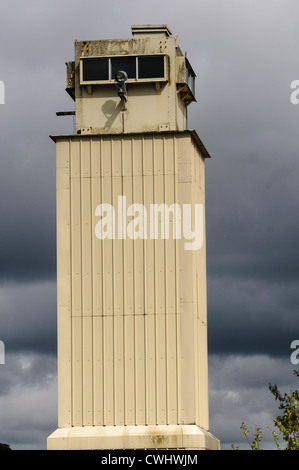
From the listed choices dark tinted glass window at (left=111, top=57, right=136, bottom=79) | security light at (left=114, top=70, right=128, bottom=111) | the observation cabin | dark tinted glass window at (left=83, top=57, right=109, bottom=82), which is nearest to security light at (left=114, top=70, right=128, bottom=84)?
security light at (left=114, top=70, right=128, bottom=111)

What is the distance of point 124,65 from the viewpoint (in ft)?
193

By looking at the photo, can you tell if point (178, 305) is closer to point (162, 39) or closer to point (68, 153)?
point (68, 153)

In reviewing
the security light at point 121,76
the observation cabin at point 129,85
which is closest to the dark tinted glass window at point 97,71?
the observation cabin at point 129,85

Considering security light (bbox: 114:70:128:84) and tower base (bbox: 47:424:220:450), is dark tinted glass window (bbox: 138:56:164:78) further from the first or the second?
tower base (bbox: 47:424:220:450)

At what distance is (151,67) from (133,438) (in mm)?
15628

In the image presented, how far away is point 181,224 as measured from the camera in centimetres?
5703

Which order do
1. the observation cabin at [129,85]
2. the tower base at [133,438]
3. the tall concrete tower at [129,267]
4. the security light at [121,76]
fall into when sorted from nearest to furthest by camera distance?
the tower base at [133,438], the tall concrete tower at [129,267], the security light at [121,76], the observation cabin at [129,85]

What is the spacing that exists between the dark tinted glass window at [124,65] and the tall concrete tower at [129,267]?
4 centimetres

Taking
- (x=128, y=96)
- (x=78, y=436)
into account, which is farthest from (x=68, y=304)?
(x=128, y=96)

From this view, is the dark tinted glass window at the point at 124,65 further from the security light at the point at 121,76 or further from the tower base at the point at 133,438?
the tower base at the point at 133,438

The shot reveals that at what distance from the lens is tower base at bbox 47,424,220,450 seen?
55125mm

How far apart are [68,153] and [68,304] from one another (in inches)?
250

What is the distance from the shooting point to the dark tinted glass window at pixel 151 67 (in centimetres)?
5869

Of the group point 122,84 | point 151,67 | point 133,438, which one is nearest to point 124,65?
point 122,84
